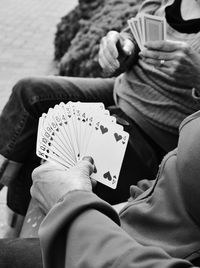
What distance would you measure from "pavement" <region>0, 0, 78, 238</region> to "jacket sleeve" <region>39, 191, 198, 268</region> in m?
3.50

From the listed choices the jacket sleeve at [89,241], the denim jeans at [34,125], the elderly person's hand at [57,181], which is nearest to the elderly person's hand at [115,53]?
the denim jeans at [34,125]

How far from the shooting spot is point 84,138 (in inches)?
72.0

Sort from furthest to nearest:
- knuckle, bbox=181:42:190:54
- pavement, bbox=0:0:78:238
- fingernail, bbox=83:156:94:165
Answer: pavement, bbox=0:0:78:238 < knuckle, bbox=181:42:190:54 < fingernail, bbox=83:156:94:165

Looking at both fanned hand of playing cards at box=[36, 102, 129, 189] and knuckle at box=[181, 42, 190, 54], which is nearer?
fanned hand of playing cards at box=[36, 102, 129, 189]

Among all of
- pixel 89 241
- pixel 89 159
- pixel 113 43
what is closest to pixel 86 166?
pixel 89 159

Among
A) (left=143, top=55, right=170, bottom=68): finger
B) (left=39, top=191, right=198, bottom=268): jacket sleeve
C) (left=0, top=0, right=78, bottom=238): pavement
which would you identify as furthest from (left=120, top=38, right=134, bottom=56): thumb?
(left=0, top=0, right=78, bottom=238): pavement

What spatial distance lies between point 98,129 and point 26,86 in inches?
23.3

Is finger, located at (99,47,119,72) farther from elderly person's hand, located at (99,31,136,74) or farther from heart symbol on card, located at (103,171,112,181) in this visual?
heart symbol on card, located at (103,171,112,181)

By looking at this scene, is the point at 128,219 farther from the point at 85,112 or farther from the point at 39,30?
the point at 39,30

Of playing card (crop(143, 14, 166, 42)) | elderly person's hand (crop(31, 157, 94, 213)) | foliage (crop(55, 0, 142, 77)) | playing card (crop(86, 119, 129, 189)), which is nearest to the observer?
elderly person's hand (crop(31, 157, 94, 213))

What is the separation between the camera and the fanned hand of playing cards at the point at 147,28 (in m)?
2.16

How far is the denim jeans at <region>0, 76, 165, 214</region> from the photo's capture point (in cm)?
218

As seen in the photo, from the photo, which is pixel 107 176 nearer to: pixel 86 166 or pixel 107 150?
pixel 107 150

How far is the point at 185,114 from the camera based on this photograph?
7.18 ft
